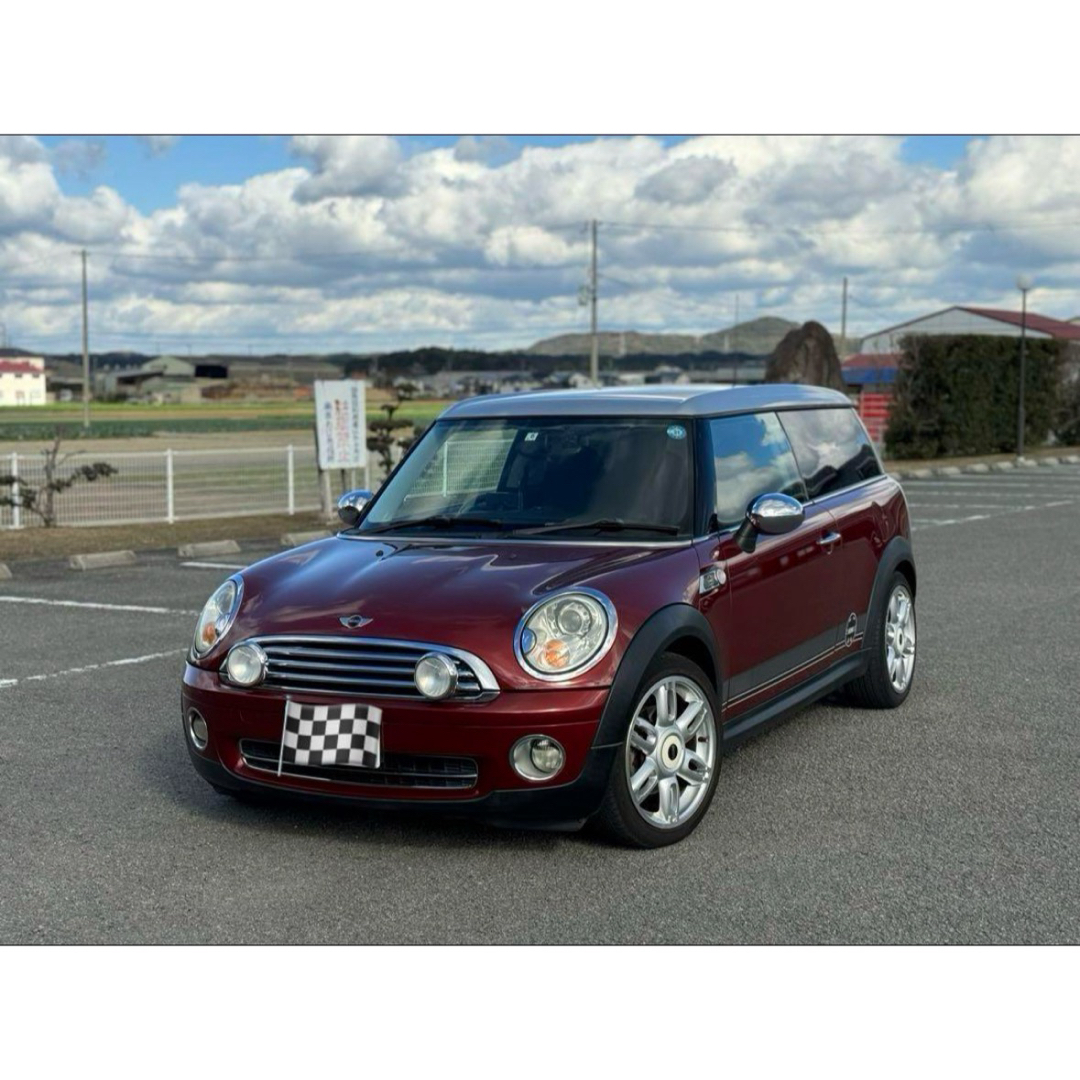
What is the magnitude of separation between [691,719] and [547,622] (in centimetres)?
73

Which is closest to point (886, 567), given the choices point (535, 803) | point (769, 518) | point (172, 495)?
point (769, 518)

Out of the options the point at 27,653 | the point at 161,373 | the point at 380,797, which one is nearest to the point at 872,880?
the point at 380,797

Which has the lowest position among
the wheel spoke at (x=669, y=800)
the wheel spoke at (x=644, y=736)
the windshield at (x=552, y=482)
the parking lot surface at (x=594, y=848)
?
the parking lot surface at (x=594, y=848)

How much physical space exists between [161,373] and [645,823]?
346ft

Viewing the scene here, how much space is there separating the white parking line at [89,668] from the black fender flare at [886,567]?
4244 mm

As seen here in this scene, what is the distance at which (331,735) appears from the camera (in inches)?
182

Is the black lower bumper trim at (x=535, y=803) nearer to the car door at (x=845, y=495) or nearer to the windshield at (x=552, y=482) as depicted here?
the windshield at (x=552, y=482)

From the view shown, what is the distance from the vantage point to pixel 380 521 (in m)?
5.85

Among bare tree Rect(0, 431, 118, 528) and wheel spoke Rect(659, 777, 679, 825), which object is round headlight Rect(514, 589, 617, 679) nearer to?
wheel spoke Rect(659, 777, 679, 825)

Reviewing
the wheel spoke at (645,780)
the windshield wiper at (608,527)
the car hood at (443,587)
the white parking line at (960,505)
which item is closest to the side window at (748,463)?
the windshield wiper at (608,527)

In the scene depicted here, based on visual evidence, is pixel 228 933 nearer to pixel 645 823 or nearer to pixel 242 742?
pixel 242 742

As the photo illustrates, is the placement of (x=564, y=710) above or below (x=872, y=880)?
above

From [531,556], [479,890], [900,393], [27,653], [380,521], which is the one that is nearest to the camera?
[479,890]

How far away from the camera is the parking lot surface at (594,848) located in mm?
4094
